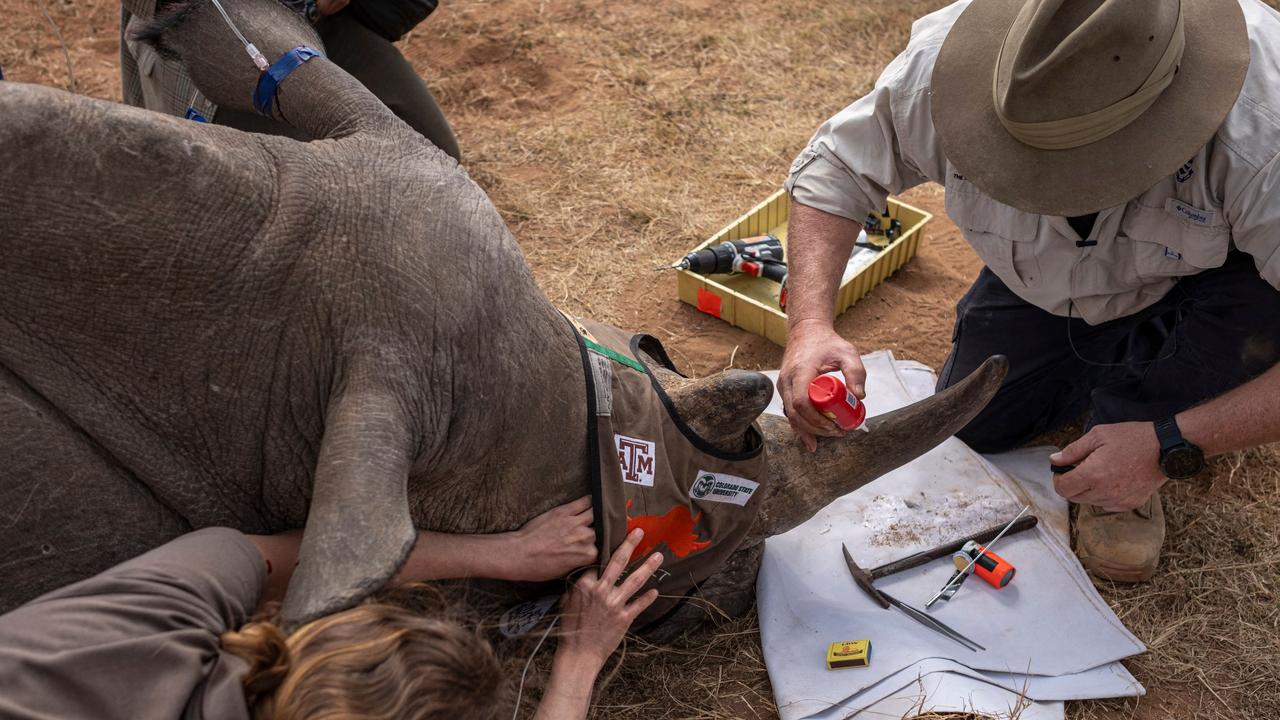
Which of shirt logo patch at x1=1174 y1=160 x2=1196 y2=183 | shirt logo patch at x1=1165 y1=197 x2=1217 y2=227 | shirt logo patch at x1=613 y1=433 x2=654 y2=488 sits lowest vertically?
shirt logo patch at x1=613 y1=433 x2=654 y2=488

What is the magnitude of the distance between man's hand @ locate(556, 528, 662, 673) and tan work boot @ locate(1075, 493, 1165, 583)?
1.62 metres

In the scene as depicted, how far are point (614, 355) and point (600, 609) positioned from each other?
62 centimetres

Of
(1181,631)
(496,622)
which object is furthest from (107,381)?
(1181,631)

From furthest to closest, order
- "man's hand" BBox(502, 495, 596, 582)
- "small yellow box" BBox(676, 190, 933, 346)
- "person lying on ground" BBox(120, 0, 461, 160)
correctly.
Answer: "small yellow box" BBox(676, 190, 933, 346) < "person lying on ground" BBox(120, 0, 461, 160) < "man's hand" BBox(502, 495, 596, 582)

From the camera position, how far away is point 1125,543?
10.3 feet

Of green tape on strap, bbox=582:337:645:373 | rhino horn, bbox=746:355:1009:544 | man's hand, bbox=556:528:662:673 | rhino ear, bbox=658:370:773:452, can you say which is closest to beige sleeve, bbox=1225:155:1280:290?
rhino horn, bbox=746:355:1009:544

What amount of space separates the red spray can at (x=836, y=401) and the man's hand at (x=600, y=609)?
57 centimetres

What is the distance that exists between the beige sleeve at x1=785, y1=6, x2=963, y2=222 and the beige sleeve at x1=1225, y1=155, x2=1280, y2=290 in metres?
0.81

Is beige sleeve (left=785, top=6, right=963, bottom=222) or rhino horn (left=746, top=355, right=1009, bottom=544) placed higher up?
beige sleeve (left=785, top=6, right=963, bottom=222)

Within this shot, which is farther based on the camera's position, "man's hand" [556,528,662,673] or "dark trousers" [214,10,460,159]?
"dark trousers" [214,10,460,159]

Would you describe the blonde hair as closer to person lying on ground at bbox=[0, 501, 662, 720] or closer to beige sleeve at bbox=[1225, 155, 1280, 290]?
person lying on ground at bbox=[0, 501, 662, 720]

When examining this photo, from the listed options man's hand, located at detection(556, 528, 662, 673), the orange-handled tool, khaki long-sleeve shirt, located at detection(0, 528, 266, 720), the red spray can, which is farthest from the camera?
the orange-handled tool

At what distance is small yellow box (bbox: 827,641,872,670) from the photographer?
9.38ft

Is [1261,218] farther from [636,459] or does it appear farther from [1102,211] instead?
[636,459]
